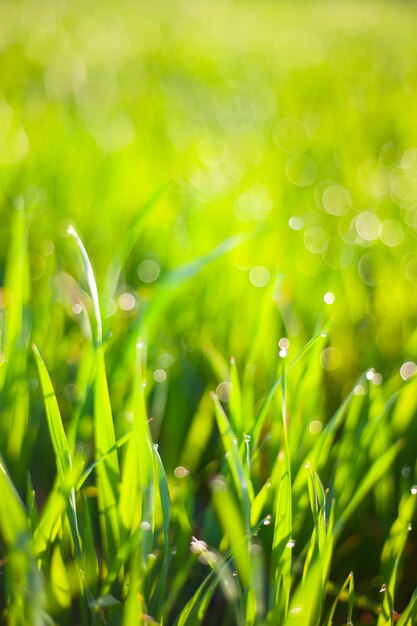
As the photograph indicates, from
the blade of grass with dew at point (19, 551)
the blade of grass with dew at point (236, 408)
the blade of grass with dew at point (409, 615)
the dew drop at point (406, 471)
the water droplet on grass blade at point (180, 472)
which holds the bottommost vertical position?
the dew drop at point (406, 471)

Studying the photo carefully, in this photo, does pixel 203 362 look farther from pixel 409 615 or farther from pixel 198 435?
pixel 409 615

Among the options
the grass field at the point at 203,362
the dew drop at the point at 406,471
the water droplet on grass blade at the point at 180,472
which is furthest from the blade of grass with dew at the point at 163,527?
the dew drop at the point at 406,471

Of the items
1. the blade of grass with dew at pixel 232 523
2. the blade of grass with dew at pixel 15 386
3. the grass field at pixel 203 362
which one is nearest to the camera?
the blade of grass with dew at pixel 232 523

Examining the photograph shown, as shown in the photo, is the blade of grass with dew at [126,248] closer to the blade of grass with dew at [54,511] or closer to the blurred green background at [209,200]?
the blurred green background at [209,200]

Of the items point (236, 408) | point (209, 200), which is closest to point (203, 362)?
point (236, 408)

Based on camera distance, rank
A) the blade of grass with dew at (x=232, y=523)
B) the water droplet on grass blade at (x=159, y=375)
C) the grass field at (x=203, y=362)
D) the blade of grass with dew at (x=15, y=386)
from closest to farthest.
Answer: the blade of grass with dew at (x=232, y=523), the grass field at (x=203, y=362), the blade of grass with dew at (x=15, y=386), the water droplet on grass blade at (x=159, y=375)

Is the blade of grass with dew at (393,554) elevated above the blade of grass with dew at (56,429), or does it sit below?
below

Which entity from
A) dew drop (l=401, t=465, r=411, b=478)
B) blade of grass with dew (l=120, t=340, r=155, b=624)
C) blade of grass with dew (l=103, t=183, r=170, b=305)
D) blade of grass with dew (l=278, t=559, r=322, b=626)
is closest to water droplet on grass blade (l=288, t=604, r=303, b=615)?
blade of grass with dew (l=278, t=559, r=322, b=626)

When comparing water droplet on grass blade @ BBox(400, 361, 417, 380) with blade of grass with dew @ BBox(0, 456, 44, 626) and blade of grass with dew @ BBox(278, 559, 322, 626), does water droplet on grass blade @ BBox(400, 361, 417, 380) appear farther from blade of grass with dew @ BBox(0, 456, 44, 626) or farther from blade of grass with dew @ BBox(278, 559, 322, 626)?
blade of grass with dew @ BBox(0, 456, 44, 626)
